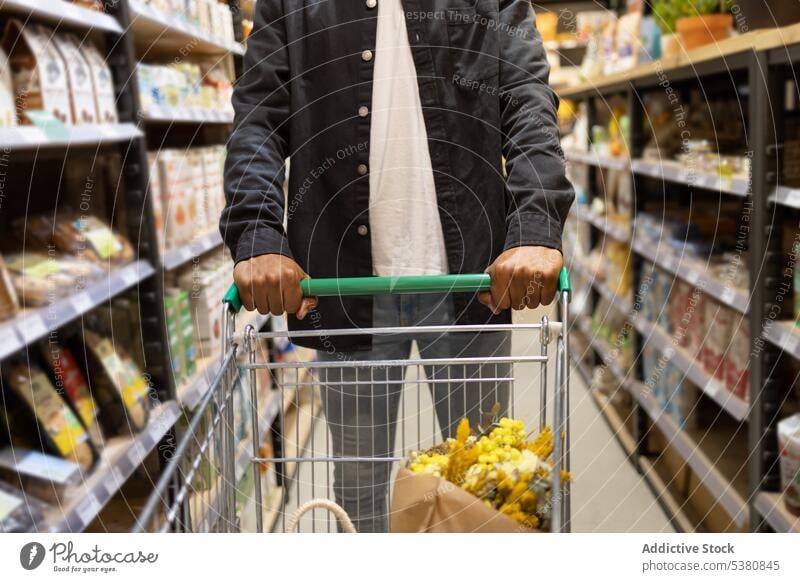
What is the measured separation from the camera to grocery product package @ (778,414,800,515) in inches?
69.5

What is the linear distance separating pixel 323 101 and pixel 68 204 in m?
0.92

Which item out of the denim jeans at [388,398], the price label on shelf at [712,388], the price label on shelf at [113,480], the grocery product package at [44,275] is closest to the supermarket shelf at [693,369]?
the price label on shelf at [712,388]

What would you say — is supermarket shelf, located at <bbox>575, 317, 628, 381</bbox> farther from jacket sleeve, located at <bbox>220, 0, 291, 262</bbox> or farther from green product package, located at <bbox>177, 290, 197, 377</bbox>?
jacket sleeve, located at <bbox>220, 0, 291, 262</bbox>

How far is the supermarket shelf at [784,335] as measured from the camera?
1.69 meters

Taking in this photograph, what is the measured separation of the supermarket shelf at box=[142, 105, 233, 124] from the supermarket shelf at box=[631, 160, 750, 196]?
128cm

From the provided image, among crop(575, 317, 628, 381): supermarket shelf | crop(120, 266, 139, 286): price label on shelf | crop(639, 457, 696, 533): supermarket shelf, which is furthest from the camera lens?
crop(575, 317, 628, 381): supermarket shelf

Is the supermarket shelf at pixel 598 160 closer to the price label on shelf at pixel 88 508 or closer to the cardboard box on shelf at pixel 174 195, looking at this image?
the cardboard box on shelf at pixel 174 195

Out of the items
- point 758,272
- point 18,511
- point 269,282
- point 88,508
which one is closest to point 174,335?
point 88,508

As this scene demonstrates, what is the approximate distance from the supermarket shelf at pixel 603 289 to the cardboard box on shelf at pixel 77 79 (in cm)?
226

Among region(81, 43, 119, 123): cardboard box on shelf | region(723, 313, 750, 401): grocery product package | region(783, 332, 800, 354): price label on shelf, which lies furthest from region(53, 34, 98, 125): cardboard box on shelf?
region(723, 313, 750, 401): grocery product package

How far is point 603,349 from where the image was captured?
3850 millimetres

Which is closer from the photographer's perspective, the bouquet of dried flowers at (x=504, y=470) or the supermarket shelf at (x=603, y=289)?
the bouquet of dried flowers at (x=504, y=470)

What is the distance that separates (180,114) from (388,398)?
101 cm

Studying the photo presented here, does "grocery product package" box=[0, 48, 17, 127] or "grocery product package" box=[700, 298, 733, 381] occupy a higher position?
"grocery product package" box=[0, 48, 17, 127]
